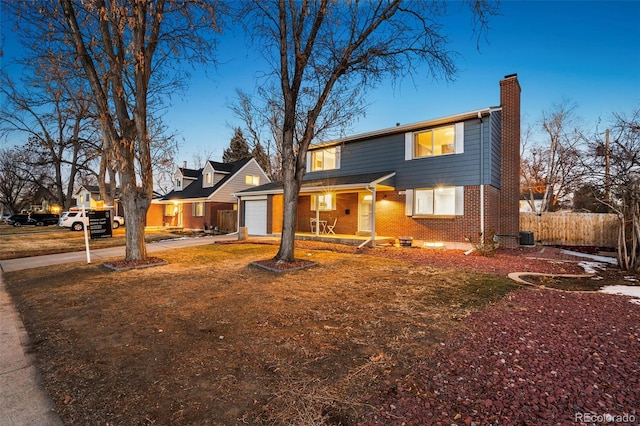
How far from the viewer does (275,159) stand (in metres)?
32.4

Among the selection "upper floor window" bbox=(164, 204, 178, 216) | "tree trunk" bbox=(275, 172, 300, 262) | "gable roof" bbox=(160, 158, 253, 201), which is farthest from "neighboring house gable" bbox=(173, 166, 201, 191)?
"tree trunk" bbox=(275, 172, 300, 262)

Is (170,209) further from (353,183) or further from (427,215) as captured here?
(427,215)

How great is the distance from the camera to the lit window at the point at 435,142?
41.2 feet

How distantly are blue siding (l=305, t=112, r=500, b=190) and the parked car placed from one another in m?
41.0

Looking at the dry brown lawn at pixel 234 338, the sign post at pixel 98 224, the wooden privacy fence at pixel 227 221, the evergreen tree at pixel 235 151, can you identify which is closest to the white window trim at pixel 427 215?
the dry brown lawn at pixel 234 338

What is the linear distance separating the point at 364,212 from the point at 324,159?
4.20 m

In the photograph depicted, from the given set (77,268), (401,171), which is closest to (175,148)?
(77,268)

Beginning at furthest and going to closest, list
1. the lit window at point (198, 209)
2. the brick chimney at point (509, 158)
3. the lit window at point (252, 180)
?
the lit window at point (252, 180), the lit window at point (198, 209), the brick chimney at point (509, 158)

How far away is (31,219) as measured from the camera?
121ft

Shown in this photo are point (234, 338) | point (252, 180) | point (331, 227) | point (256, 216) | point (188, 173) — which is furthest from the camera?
point (188, 173)

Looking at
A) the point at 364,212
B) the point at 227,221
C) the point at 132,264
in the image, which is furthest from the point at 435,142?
the point at 227,221

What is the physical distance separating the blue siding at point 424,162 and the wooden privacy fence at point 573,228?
5.46 metres

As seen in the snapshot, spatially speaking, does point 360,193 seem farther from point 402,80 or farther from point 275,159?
point 275,159

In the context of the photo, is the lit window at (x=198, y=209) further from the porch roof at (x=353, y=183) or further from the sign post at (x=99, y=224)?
the porch roof at (x=353, y=183)
